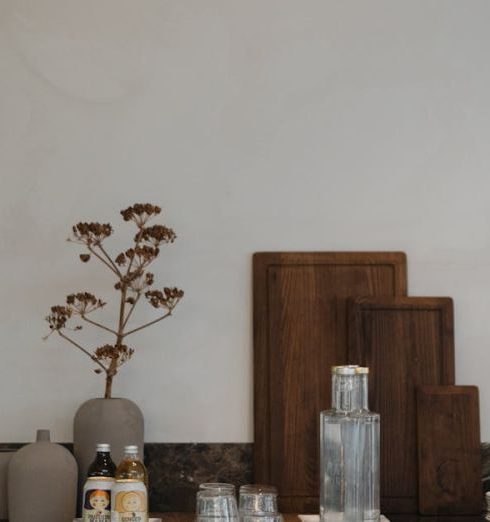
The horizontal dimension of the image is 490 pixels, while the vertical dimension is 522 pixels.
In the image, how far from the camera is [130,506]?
199 cm

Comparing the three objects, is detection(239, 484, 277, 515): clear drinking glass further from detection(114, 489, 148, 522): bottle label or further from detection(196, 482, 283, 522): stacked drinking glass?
detection(114, 489, 148, 522): bottle label

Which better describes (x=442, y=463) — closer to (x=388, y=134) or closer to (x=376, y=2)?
(x=388, y=134)

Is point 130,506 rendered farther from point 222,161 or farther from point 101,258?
point 222,161

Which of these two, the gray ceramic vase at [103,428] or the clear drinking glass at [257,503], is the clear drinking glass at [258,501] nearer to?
the clear drinking glass at [257,503]

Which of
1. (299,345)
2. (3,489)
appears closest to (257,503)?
(299,345)

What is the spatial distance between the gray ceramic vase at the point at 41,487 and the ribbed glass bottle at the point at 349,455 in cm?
60

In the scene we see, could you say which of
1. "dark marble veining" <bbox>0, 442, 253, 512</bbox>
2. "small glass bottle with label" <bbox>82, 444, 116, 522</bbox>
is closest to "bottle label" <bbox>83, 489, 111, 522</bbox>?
"small glass bottle with label" <bbox>82, 444, 116, 522</bbox>

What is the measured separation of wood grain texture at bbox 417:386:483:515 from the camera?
2.39m

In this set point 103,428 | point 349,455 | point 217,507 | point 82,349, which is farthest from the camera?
point 82,349

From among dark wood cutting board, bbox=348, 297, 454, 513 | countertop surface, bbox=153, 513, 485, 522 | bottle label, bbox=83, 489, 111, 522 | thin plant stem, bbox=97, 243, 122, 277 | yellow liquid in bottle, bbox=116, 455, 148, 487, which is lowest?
countertop surface, bbox=153, 513, 485, 522

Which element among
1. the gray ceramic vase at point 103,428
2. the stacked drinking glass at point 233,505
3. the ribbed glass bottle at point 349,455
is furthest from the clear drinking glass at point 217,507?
the gray ceramic vase at point 103,428

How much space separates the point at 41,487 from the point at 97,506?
0.22 metres

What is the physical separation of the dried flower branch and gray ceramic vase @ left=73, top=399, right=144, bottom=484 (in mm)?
57

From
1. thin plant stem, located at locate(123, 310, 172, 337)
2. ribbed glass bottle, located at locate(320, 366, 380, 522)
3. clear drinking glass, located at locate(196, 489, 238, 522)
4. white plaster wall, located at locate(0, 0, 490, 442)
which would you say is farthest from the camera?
white plaster wall, located at locate(0, 0, 490, 442)
